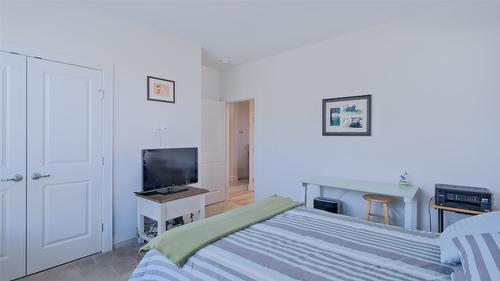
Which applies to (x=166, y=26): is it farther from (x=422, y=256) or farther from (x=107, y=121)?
(x=422, y=256)

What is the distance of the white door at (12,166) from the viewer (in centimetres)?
210

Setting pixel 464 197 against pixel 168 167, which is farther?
pixel 168 167

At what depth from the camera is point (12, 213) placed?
2145 mm

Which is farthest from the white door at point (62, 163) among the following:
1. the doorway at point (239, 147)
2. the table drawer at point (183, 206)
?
the doorway at point (239, 147)

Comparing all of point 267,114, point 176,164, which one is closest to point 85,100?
point 176,164

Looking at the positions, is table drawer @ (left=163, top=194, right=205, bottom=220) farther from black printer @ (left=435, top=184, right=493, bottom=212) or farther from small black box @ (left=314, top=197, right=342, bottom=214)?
black printer @ (left=435, top=184, right=493, bottom=212)

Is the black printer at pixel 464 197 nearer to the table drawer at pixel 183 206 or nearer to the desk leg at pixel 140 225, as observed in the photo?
the table drawer at pixel 183 206

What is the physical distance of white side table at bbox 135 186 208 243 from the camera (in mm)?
2580

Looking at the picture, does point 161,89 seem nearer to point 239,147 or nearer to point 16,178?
point 16,178

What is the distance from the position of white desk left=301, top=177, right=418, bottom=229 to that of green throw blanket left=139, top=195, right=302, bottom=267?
1104 mm

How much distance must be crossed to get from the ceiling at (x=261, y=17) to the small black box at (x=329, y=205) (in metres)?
2.20

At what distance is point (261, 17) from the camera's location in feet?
9.28

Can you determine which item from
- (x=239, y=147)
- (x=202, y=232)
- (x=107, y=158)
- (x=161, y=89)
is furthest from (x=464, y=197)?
(x=239, y=147)

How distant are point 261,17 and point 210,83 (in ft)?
7.11
